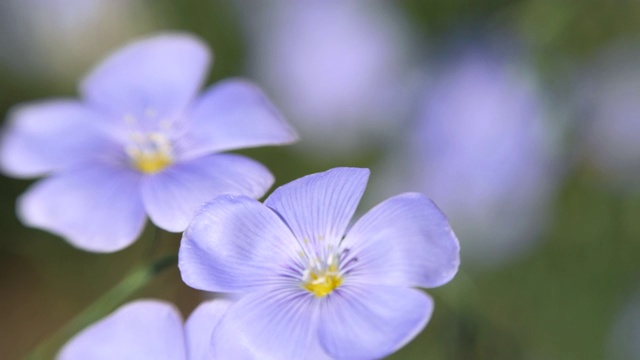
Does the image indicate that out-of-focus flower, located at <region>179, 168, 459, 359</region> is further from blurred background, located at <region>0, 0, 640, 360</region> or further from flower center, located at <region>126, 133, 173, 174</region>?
blurred background, located at <region>0, 0, 640, 360</region>

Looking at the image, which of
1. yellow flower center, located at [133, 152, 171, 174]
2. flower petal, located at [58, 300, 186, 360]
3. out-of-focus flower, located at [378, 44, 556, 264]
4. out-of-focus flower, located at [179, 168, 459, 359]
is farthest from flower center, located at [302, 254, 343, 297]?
out-of-focus flower, located at [378, 44, 556, 264]

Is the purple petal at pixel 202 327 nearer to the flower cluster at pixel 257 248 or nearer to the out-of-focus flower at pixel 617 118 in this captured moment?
the flower cluster at pixel 257 248

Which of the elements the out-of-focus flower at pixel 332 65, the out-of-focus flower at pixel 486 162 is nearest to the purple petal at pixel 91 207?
the out-of-focus flower at pixel 486 162

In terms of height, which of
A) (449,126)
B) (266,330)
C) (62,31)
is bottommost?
(62,31)

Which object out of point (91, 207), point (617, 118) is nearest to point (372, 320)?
point (91, 207)

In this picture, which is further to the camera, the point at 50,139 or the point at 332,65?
the point at 332,65

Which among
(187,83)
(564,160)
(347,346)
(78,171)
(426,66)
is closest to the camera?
(347,346)

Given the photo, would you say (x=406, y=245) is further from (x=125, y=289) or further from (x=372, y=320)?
(x=125, y=289)

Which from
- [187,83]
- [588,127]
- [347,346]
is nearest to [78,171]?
[187,83]

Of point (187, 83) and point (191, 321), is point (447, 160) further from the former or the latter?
point (191, 321)
